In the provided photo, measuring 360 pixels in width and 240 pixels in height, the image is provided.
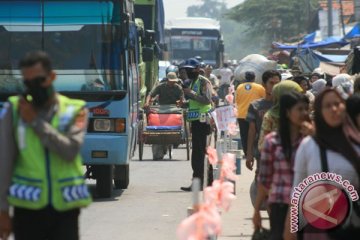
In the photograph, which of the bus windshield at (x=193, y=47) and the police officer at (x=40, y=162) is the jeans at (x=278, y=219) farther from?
the bus windshield at (x=193, y=47)

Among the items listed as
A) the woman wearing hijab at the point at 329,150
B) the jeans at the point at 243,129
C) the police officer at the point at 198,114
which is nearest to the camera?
the woman wearing hijab at the point at 329,150

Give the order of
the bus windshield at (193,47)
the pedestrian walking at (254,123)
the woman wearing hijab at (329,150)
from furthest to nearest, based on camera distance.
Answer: the bus windshield at (193,47) < the pedestrian walking at (254,123) < the woman wearing hijab at (329,150)

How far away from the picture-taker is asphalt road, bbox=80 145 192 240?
12.5m

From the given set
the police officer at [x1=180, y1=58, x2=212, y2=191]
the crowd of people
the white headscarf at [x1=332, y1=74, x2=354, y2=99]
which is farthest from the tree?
the crowd of people

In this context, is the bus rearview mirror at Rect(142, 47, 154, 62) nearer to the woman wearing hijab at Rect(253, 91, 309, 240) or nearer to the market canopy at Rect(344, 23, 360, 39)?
the woman wearing hijab at Rect(253, 91, 309, 240)

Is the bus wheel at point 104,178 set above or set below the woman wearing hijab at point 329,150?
below

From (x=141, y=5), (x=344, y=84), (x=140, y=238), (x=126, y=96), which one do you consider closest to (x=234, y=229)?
(x=140, y=238)

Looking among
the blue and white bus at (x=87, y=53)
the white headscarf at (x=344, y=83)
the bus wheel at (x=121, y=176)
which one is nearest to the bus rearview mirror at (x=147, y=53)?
the bus wheel at (x=121, y=176)

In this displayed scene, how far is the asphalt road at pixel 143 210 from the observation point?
1248 centimetres

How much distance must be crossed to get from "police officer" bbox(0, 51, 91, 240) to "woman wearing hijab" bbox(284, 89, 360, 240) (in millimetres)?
1527

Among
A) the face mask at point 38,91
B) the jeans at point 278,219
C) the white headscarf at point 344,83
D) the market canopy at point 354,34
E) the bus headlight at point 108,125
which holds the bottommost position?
the jeans at point 278,219

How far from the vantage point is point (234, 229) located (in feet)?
41.7

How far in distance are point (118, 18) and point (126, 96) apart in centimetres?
103

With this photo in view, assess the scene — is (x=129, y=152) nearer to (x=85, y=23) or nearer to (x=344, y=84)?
(x=85, y=23)
